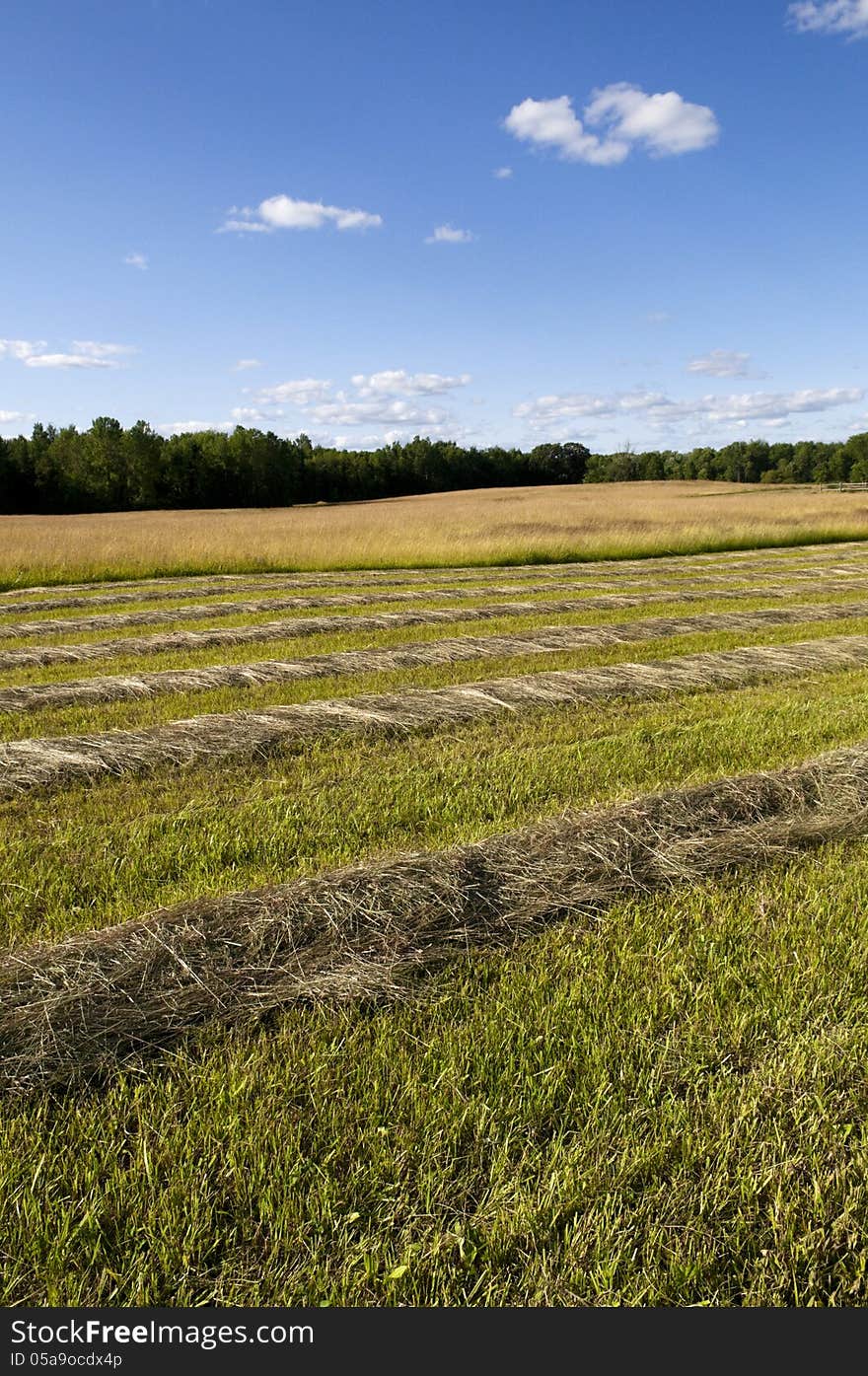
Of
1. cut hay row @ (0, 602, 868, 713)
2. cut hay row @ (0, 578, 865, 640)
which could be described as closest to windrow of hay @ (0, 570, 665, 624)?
cut hay row @ (0, 578, 865, 640)

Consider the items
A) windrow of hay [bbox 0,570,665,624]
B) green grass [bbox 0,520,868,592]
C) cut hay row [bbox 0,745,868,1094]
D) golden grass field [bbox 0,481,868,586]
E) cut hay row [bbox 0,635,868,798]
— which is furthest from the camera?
golden grass field [bbox 0,481,868,586]

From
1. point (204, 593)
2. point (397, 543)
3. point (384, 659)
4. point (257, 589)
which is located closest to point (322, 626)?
point (384, 659)

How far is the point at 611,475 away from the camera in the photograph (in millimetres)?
106562

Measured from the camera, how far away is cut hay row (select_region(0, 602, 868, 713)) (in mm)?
8641

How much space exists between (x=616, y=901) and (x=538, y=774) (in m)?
1.85

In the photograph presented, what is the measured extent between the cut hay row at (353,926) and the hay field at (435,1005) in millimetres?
18

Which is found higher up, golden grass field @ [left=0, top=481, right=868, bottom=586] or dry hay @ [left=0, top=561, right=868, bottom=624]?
golden grass field @ [left=0, top=481, right=868, bottom=586]

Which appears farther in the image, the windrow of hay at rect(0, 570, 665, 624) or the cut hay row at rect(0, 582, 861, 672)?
the windrow of hay at rect(0, 570, 665, 624)

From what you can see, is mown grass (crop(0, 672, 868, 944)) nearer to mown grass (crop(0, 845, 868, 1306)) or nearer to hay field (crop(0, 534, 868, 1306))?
hay field (crop(0, 534, 868, 1306))

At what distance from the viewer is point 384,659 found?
10.2 meters

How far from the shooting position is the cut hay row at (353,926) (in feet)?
10.4

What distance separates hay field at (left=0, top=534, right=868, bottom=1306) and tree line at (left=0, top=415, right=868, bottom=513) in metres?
70.2

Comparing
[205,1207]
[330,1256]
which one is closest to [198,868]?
[205,1207]

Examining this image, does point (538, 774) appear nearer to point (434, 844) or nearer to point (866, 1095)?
point (434, 844)
